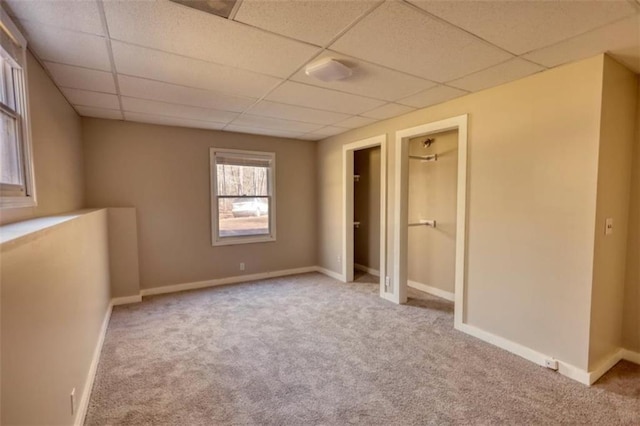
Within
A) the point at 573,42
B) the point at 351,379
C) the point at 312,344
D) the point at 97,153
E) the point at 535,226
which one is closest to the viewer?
the point at 573,42

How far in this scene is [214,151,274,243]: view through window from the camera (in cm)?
483

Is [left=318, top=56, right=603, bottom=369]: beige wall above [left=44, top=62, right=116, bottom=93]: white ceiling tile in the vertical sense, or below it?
below

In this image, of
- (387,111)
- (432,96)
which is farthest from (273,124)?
(432,96)

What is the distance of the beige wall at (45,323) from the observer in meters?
1.02

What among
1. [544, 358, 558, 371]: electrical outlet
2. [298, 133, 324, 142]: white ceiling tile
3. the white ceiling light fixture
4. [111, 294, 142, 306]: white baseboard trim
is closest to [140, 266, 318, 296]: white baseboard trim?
[111, 294, 142, 306]: white baseboard trim

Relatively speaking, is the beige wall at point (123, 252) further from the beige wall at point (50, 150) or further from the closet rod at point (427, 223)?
the closet rod at point (427, 223)

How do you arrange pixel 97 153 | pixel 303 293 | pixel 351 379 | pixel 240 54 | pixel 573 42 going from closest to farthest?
pixel 573 42 < pixel 240 54 < pixel 351 379 < pixel 97 153 < pixel 303 293

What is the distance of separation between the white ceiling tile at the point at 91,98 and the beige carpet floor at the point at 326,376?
235 centimetres

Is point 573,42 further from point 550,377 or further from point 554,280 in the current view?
point 550,377

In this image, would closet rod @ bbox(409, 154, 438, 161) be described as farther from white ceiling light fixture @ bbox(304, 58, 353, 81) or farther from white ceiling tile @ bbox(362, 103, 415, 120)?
white ceiling light fixture @ bbox(304, 58, 353, 81)

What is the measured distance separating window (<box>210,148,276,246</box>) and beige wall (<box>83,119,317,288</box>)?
0.35 ft

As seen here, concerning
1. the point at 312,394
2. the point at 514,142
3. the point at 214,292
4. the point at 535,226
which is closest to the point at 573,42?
the point at 514,142

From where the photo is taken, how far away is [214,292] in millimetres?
4426

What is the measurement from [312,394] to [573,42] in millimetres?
2892
